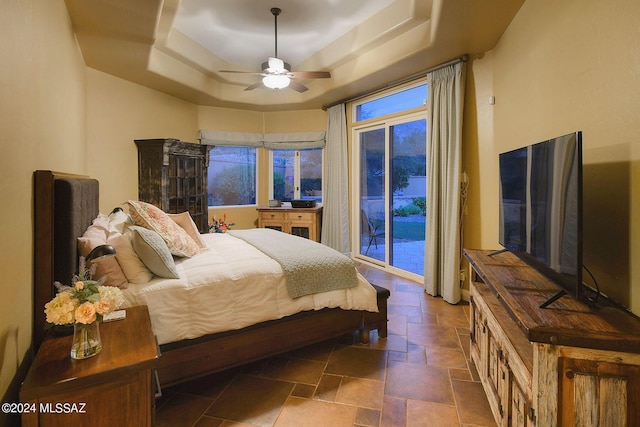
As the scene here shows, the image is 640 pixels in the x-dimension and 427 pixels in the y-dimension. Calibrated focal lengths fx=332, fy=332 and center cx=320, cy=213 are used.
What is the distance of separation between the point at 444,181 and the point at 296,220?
8.48 feet

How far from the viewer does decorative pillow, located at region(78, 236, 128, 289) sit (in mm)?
1732

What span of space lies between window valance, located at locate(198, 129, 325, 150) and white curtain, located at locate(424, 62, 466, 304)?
2257mm

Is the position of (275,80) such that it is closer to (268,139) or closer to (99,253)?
(268,139)

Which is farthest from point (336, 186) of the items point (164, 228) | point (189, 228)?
point (164, 228)

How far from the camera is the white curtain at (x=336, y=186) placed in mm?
5125

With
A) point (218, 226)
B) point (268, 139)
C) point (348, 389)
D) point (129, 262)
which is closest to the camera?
point (129, 262)

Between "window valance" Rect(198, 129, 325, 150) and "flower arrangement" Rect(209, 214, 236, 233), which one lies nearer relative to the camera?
"flower arrangement" Rect(209, 214, 236, 233)

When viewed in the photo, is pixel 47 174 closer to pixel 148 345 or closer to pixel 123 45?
pixel 148 345

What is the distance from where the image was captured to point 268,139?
5.78 meters

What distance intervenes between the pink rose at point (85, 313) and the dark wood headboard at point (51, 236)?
474mm

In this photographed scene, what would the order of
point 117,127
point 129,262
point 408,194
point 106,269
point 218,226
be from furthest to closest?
point 218,226 → point 408,194 → point 117,127 → point 129,262 → point 106,269

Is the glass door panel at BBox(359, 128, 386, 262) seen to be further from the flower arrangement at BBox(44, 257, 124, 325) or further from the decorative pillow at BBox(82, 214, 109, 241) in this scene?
the flower arrangement at BBox(44, 257, 124, 325)

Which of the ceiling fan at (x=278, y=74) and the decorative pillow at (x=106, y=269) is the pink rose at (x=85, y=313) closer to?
the decorative pillow at (x=106, y=269)

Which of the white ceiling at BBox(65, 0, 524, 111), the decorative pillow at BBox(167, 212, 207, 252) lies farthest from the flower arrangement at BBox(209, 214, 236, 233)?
the white ceiling at BBox(65, 0, 524, 111)
